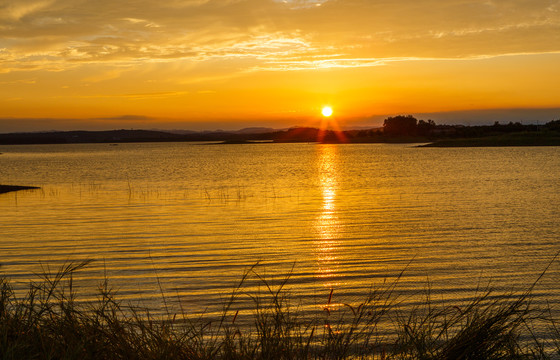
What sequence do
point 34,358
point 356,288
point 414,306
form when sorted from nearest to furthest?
point 34,358 → point 414,306 → point 356,288

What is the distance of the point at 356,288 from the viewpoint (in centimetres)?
1295

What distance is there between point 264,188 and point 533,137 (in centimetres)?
9642

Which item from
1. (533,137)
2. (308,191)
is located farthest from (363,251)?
(533,137)

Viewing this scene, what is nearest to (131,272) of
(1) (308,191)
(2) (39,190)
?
(1) (308,191)

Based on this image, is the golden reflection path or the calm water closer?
the calm water

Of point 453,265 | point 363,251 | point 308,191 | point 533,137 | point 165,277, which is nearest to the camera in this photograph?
point 165,277

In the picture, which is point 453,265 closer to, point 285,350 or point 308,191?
point 285,350

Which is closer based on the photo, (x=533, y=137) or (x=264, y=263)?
(x=264, y=263)

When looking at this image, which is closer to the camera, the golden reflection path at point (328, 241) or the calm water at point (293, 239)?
the calm water at point (293, 239)

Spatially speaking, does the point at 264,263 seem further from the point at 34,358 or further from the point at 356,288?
the point at 34,358

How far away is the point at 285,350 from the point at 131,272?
31.5 feet

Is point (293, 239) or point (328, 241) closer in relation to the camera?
point (328, 241)

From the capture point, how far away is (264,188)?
40344mm

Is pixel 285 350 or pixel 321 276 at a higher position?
pixel 285 350
